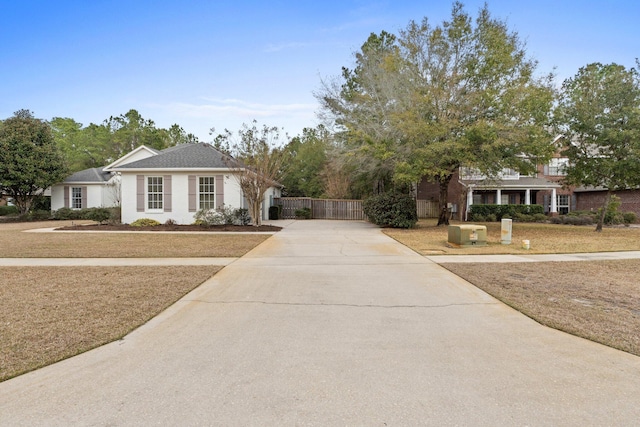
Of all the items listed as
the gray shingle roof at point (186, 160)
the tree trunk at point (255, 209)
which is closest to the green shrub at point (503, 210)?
the tree trunk at point (255, 209)

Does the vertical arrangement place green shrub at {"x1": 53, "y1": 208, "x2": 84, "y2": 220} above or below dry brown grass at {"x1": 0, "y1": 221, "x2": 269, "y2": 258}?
above

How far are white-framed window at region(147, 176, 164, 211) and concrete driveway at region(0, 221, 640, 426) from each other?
53.8 ft

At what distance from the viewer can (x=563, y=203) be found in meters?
30.8

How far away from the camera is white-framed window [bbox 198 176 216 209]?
20203 mm

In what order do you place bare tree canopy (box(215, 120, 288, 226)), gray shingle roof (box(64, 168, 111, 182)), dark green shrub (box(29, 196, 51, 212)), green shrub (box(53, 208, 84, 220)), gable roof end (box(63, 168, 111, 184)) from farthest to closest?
dark green shrub (box(29, 196, 51, 212)) → gray shingle roof (box(64, 168, 111, 182)) → gable roof end (box(63, 168, 111, 184)) → green shrub (box(53, 208, 84, 220)) → bare tree canopy (box(215, 120, 288, 226))

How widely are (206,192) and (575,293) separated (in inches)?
707

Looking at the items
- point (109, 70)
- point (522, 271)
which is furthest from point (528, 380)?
point (109, 70)

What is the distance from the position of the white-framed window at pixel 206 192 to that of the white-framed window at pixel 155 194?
7.62 feet

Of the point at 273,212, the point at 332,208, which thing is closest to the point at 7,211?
the point at 273,212

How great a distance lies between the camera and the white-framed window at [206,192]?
66.3ft

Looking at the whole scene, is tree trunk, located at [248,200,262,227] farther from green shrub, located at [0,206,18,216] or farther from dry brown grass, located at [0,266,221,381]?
green shrub, located at [0,206,18,216]

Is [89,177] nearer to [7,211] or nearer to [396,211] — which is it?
[7,211]

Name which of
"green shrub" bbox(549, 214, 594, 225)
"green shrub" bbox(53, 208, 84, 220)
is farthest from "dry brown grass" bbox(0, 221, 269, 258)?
"green shrub" bbox(549, 214, 594, 225)

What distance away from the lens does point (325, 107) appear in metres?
26.9
